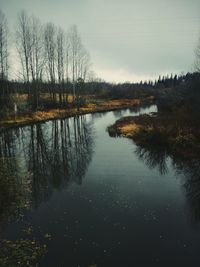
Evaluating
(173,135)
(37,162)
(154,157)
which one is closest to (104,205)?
(37,162)

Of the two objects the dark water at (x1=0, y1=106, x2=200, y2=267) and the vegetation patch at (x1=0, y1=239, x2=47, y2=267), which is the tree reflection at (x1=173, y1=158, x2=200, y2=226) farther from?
the vegetation patch at (x1=0, y1=239, x2=47, y2=267)

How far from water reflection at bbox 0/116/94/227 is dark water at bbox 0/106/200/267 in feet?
0.17

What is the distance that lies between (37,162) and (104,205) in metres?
8.47

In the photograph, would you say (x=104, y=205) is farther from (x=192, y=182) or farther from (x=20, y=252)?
(x=192, y=182)

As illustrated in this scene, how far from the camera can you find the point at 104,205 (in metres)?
11.8

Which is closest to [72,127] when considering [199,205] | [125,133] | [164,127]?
[125,133]

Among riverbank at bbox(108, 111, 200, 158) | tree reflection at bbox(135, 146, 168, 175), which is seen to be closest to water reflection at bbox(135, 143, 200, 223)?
tree reflection at bbox(135, 146, 168, 175)

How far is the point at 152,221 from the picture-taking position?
10422 millimetres

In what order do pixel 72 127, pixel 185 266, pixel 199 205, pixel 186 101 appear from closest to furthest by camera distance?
pixel 185 266 < pixel 199 205 < pixel 72 127 < pixel 186 101

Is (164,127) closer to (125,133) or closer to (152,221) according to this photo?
(125,133)

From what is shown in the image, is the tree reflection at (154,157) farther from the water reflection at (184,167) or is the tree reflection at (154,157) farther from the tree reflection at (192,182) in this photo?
the tree reflection at (192,182)

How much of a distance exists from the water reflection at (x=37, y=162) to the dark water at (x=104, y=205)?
0.17 ft

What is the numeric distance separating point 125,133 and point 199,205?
1663 centimetres

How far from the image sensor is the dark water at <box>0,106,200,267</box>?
850cm
